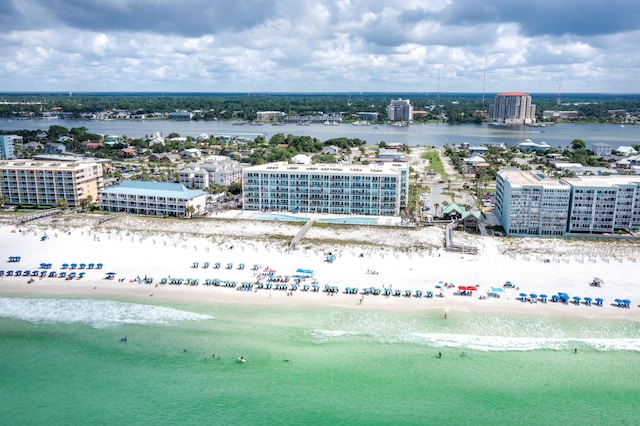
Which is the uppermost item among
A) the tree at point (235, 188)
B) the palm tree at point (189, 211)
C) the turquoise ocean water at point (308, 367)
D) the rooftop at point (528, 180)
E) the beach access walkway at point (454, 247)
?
the rooftop at point (528, 180)

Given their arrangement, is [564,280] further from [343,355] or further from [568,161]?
[568,161]

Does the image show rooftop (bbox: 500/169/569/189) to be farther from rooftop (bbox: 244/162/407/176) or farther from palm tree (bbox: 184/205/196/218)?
palm tree (bbox: 184/205/196/218)

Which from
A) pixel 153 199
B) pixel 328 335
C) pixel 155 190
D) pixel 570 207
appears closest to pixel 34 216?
pixel 153 199

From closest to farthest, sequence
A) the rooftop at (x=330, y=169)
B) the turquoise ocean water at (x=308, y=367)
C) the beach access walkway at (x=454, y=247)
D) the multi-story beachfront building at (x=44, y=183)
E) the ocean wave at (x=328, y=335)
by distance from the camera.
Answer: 1. the turquoise ocean water at (x=308, y=367)
2. the ocean wave at (x=328, y=335)
3. the beach access walkway at (x=454, y=247)
4. the rooftop at (x=330, y=169)
5. the multi-story beachfront building at (x=44, y=183)

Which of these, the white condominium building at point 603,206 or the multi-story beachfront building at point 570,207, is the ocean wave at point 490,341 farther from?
the white condominium building at point 603,206

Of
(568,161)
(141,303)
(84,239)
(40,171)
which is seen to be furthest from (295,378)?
(568,161)

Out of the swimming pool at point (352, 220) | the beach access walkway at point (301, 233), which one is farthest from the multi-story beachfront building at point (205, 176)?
the swimming pool at point (352, 220)
